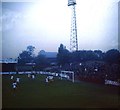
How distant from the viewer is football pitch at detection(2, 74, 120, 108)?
336 centimetres

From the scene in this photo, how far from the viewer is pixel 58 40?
11.1 feet

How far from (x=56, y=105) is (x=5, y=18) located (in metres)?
1.77

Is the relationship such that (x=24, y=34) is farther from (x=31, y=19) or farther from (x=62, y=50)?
(x=62, y=50)

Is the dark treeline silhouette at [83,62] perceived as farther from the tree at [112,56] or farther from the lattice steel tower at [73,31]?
the lattice steel tower at [73,31]

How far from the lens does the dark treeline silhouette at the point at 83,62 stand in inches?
133

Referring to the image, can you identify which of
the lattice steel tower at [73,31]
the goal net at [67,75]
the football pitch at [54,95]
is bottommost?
the football pitch at [54,95]

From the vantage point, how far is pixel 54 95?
3352mm

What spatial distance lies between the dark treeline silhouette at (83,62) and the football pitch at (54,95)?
167 millimetres

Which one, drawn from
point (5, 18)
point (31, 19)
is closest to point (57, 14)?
point (31, 19)

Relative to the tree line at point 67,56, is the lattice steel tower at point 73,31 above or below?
above

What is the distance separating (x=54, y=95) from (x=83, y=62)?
2.52 ft

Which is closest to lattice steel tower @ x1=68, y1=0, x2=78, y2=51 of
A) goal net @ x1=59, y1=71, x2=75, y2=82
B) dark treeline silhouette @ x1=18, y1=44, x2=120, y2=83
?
dark treeline silhouette @ x1=18, y1=44, x2=120, y2=83

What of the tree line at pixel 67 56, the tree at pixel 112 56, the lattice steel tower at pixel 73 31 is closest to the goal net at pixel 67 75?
the tree line at pixel 67 56

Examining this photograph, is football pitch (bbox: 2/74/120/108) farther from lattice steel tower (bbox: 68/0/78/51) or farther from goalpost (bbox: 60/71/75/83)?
lattice steel tower (bbox: 68/0/78/51)
